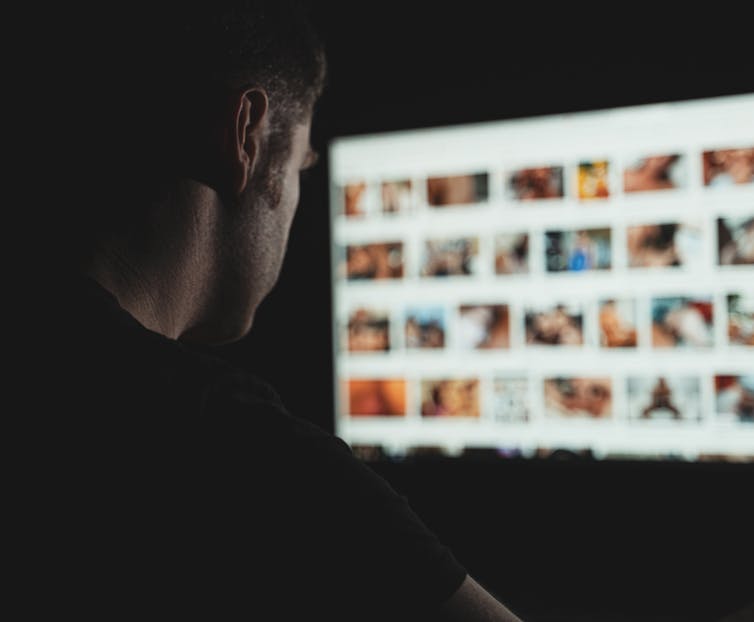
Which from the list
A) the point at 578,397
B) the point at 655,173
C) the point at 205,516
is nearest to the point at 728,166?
the point at 655,173

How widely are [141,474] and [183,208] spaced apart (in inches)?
8.0

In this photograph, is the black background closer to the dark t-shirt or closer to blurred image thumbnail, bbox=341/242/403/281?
blurred image thumbnail, bbox=341/242/403/281

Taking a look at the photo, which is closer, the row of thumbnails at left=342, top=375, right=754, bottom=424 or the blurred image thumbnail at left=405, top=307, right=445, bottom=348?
the row of thumbnails at left=342, top=375, right=754, bottom=424

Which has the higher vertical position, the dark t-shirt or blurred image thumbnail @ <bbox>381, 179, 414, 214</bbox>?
blurred image thumbnail @ <bbox>381, 179, 414, 214</bbox>

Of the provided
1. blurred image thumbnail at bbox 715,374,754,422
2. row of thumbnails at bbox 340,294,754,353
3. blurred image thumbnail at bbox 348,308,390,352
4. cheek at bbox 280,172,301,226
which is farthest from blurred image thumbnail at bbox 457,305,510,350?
cheek at bbox 280,172,301,226

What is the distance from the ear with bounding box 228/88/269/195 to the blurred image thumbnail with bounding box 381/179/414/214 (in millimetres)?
491

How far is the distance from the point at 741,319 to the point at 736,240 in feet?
0.27

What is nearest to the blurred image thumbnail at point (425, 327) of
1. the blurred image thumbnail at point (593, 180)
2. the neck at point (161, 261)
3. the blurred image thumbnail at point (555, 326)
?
the blurred image thumbnail at point (555, 326)

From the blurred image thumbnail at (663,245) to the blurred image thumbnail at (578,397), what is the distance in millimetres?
140

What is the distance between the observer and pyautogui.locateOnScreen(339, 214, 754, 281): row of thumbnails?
0.92 m

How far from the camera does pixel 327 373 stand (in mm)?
1141

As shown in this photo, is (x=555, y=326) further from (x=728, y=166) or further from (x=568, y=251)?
(x=728, y=166)

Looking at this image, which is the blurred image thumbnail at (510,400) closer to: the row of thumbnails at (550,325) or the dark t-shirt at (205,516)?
the row of thumbnails at (550,325)

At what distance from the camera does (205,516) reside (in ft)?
1.37
